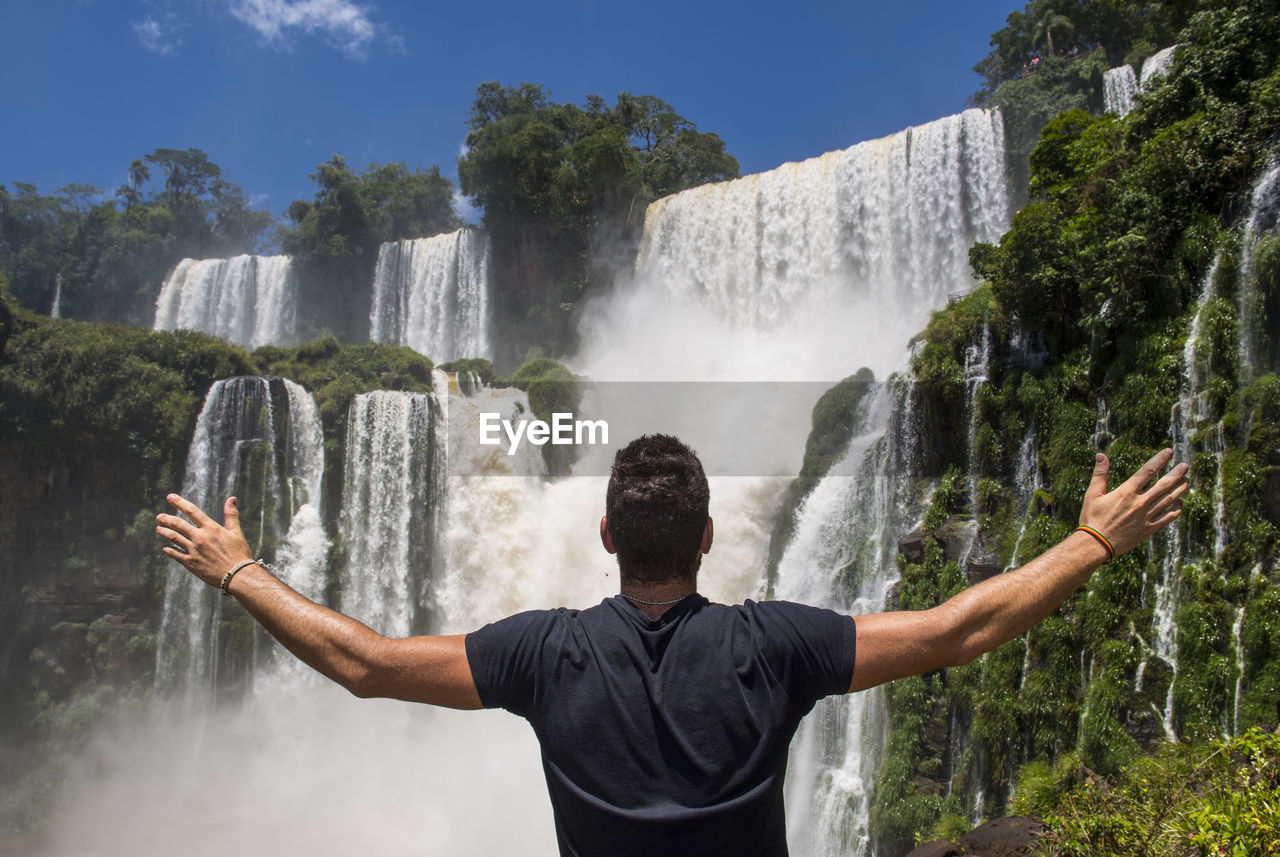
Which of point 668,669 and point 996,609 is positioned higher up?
point 996,609

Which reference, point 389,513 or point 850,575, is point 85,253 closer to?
point 389,513

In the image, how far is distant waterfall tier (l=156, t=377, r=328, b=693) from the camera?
19.2 m

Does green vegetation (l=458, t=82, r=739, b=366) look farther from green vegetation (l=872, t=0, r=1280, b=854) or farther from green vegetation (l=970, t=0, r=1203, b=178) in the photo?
green vegetation (l=872, t=0, r=1280, b=854)

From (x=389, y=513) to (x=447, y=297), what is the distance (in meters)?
14.6

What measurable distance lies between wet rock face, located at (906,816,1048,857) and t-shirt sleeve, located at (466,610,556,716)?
5.62 m

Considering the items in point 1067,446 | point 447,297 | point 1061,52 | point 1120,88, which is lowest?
point 1067,446

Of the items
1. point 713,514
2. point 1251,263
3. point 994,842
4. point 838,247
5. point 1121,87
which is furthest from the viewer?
point 838,247

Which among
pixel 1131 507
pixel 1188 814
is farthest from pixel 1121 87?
pixel 1131 507

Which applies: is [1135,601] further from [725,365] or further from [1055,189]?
[725,365]

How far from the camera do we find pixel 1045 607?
1611 mm

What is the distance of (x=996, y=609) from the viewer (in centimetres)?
161

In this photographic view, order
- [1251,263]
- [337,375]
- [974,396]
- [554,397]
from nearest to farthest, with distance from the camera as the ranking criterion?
[1251,263]
[974,396]
[337,375]
[554,397]

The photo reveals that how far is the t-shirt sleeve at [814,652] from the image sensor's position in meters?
1.56

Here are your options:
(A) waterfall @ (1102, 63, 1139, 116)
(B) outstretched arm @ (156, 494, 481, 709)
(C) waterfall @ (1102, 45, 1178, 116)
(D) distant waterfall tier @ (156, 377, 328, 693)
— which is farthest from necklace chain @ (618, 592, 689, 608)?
(A) waterfall @ (1102, 63, 1139, 116)
